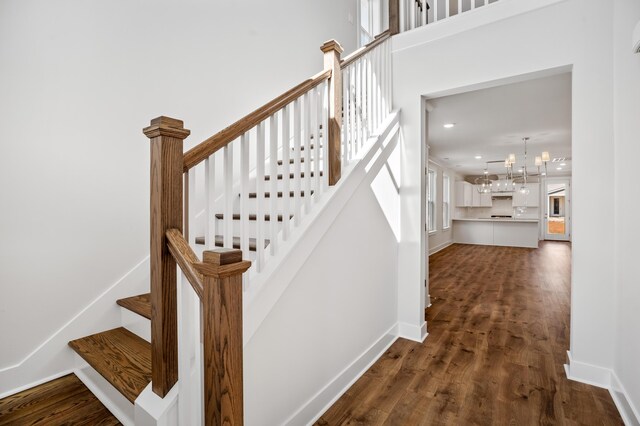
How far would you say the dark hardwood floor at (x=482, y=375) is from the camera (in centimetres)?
182

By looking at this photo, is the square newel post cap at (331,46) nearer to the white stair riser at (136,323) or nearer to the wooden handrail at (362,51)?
the wooden handrail at (362,51)

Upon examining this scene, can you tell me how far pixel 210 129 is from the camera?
268 cm

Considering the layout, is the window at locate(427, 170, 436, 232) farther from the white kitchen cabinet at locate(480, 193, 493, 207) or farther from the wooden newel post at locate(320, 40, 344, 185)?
the wooden newel post at locate(320, 40, 344, 185)

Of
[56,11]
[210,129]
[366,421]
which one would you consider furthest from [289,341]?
[56,11]

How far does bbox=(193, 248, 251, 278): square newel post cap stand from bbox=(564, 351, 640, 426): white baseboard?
89.8 inches

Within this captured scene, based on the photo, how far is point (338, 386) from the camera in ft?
6.52

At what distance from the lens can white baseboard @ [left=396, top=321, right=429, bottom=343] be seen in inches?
111

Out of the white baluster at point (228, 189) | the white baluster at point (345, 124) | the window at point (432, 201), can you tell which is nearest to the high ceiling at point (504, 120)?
the window at point (432, 201)

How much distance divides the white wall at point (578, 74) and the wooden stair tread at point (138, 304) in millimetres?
2794

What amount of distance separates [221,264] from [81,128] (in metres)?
1.81

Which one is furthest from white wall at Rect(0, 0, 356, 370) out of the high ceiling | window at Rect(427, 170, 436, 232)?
window at Rect(427, 170, 436, 232)

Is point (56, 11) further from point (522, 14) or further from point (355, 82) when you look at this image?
point (522, 14)

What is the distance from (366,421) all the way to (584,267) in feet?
5.93

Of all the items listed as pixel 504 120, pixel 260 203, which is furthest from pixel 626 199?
pixel 504 120
